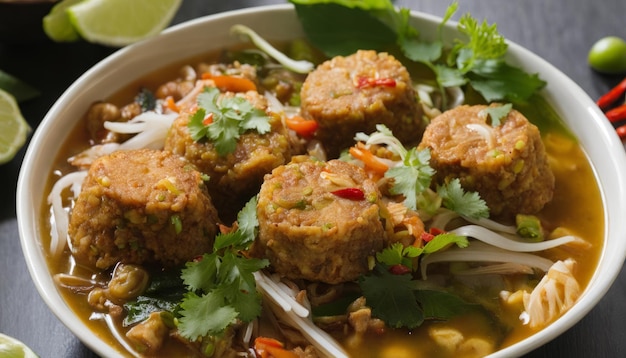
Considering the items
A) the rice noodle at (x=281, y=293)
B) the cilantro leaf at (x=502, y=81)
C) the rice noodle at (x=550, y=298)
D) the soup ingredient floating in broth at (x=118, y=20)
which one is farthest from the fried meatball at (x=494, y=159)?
the soup ingredient floating in broth at (x=118, y=20)

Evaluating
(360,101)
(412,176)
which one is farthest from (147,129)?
(412,176)

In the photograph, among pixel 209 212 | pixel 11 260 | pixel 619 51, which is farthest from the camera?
pixel 619 51

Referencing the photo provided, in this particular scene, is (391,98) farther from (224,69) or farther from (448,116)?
(224,69)

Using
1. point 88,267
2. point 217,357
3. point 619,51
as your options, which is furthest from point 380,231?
point 619,51

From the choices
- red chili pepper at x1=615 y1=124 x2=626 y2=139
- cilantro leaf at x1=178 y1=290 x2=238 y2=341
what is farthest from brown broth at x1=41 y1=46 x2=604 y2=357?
red chili pepper at x1=615 y1=124 x2=626 y2=139

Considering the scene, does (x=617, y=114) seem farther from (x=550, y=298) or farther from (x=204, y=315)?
(x=204, y=315)

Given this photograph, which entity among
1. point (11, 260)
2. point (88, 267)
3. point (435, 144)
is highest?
point (435, 144)

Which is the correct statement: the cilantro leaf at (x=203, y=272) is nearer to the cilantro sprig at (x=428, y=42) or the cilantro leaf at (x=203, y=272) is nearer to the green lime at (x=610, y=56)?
the cilantro sprig at (x=428, y=42)
